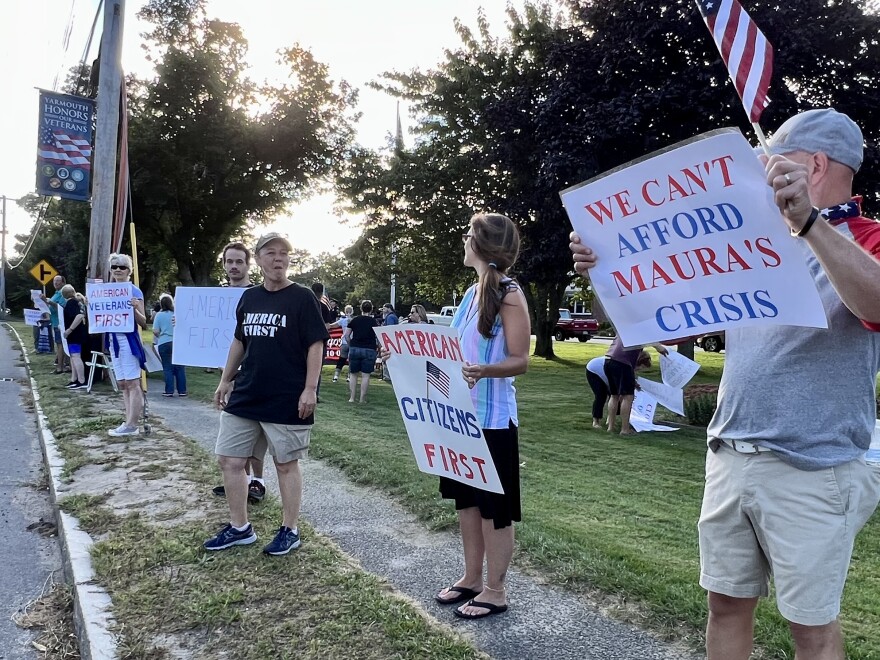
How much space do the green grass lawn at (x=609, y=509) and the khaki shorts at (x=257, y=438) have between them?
1212 mm

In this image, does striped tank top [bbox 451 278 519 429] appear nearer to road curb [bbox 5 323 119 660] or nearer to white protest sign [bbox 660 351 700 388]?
road curb [bbox 5 323 119 660]

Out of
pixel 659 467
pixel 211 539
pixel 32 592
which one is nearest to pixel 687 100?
pixel 659 467

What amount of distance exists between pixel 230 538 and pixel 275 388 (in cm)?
98

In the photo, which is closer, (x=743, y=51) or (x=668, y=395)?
(x=743, y=51)

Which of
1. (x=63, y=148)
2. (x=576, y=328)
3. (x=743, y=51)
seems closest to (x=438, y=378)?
(x=743, y=51)

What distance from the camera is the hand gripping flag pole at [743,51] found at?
84.7 inches

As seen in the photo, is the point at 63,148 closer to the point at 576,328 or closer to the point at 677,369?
the point at 677,369

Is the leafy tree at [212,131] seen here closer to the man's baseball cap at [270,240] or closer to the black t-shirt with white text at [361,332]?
the black t-shirt with white text at [361,332]

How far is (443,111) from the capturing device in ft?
62.5

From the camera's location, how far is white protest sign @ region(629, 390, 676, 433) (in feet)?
31.8

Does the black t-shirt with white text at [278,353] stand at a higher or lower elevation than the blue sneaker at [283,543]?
higher

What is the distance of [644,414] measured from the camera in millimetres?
10023

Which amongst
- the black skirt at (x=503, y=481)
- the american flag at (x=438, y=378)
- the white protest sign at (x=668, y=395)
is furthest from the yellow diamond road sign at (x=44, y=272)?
the black skirt at (x=503, y=481)

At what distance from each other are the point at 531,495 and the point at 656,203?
12.5 ft
